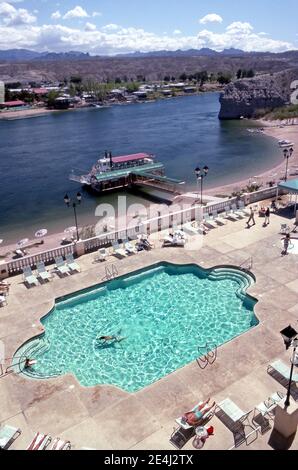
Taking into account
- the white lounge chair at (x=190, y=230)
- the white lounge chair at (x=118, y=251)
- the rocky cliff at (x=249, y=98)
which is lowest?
the white lounge chair at (x=118, y=251)

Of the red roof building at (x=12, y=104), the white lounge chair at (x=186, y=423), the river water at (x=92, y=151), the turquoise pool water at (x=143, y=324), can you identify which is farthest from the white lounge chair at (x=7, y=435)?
the red roof building at (x=12, y=104)

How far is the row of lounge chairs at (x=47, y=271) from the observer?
18766 millimetres

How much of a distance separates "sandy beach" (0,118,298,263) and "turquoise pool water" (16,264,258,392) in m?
11.8

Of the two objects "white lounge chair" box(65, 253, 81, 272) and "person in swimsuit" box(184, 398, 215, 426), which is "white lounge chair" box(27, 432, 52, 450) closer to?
"person in swimsuit" box(184, 398, 215, 426)

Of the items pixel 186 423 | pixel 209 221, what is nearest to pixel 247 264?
pixel 209 221

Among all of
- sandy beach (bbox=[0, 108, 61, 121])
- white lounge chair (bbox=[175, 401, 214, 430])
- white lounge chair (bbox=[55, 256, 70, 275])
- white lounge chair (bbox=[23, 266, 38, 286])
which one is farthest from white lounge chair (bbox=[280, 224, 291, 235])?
sandy beach (bbox=[0, 108, 61, 121])

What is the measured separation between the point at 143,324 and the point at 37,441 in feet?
21.4

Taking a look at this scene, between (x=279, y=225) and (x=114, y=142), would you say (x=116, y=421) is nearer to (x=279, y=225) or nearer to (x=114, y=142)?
(x=279, y=225)

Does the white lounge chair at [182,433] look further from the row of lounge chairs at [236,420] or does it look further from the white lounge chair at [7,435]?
the white lounge chair at [7,435]

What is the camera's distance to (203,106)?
417ft

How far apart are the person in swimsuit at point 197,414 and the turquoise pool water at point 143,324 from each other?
7.66ft

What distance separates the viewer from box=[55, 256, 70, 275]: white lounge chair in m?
19.4

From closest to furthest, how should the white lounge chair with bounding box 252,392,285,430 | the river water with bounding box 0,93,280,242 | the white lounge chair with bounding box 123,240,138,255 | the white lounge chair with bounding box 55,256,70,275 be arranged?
the white lounge chair with bounding box 252,392,285,430
the white lounge chair with bounding box 55,256,70,275
the white lounge chair with bounding box 123,240,138,255
the river water with bounding box 0,93,280,242

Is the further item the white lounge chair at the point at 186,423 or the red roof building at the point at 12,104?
the red roof building at the point at 12,104
